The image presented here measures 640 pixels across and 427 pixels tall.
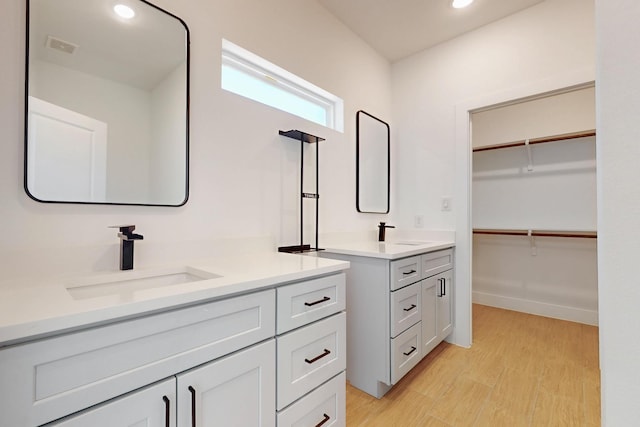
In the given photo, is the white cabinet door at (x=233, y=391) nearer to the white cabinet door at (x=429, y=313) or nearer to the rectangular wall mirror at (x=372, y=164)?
the white cabinet door at (x=429, y=313)

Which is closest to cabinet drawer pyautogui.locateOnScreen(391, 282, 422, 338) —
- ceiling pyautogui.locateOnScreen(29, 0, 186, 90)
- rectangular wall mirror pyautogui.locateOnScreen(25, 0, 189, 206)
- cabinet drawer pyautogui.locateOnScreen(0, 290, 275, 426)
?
cabinet drawer pyautogui.locateOnScreen(0, 290, 275, 426)

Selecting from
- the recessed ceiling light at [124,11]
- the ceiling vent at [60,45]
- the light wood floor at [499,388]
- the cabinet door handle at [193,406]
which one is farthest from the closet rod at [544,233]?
the ceiling vent at [60,45]

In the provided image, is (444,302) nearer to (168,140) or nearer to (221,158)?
(221,158)

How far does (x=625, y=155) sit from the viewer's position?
0.47m

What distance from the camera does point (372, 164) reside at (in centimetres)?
255

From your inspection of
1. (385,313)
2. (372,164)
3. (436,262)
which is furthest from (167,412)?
(372,164)

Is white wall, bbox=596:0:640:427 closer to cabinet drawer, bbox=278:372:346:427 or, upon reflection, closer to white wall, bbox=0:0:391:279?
cabinet drawer, bbox=278:372:346:427

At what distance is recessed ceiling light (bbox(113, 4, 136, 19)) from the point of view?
3.75 feet

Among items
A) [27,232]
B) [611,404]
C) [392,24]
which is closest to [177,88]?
[27,232]

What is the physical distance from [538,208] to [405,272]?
2264 mm

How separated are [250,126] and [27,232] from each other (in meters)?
1.05

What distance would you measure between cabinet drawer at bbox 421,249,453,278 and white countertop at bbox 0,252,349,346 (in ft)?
3.29

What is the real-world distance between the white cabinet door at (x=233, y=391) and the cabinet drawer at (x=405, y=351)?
3.01 ft

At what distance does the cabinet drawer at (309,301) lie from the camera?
103 cm
